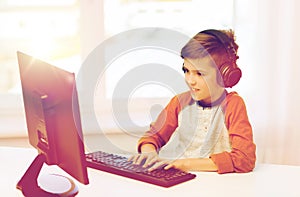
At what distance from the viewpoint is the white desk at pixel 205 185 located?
134 centimetres

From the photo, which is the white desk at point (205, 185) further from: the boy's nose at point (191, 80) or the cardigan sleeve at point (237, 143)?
the boy's nose at point (191, 80)

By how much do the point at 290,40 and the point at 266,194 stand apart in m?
0.85

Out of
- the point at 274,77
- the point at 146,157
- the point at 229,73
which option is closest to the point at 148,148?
the point at 146,157

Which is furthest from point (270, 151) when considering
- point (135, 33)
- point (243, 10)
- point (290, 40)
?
point (135, 33)

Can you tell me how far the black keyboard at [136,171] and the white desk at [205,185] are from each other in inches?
0.6

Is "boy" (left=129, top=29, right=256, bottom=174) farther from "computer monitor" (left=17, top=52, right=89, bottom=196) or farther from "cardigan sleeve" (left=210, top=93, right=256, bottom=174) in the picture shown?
"computer monitor" (left=17, top=52, right=89, bottom=196)

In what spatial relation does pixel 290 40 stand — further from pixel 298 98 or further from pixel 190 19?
pixel 190 19

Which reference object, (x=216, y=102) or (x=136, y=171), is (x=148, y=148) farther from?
(x=216, y=102)

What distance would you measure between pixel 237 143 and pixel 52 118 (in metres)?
0.53

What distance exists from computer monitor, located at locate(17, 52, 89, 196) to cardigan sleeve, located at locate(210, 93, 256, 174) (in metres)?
0.45

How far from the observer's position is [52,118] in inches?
48.9

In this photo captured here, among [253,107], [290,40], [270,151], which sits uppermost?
[290,40]

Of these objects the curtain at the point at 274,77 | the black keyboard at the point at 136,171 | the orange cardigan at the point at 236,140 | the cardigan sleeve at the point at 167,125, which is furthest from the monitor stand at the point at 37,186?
the curtain at the point at 274,77

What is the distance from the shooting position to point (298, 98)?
2018 millimetres
